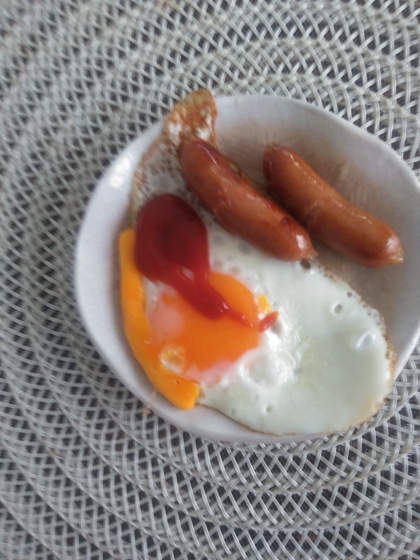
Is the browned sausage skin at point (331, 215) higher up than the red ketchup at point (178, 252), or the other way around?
the browned sausage skin at point (331, 215)

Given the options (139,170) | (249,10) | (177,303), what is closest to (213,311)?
(177,303)

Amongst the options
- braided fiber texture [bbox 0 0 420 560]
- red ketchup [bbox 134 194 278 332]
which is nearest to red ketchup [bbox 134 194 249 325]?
red ketchup [bbox 134 194 278 332]

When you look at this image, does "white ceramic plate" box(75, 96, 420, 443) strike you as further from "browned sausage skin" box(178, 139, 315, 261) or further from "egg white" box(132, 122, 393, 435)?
"browned sausage skin" box(178, 139, 315, 261)

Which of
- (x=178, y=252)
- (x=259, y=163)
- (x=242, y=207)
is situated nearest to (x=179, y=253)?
(x=178, y=252)

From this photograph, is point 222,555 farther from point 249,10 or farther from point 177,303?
point 249,10

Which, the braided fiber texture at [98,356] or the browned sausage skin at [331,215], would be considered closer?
the browned sausage skin at [331,215]

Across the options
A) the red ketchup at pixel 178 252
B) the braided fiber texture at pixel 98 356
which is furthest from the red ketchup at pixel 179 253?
the braided fiber texture at pixel 98 356

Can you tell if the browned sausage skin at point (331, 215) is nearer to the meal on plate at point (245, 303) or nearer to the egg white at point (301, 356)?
the meal on plate at point (245, 303)
